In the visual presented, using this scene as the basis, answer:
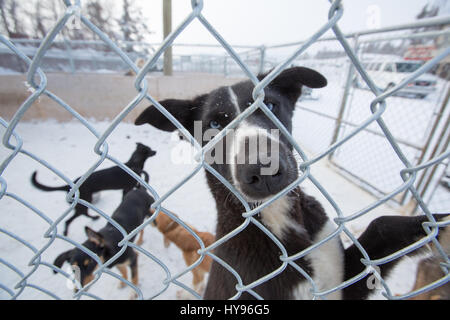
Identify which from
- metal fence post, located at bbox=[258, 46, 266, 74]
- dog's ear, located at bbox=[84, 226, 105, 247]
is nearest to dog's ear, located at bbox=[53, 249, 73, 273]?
dog's ear, located at bbox=[84, 226, 105, 247]

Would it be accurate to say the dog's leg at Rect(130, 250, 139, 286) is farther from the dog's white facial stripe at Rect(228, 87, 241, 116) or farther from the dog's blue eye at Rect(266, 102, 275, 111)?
the dog's blue eye at Rect(266, 102, 275, 111)

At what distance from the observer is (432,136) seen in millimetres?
2771

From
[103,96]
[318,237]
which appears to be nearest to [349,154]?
[318,237]

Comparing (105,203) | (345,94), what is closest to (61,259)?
(105,203)

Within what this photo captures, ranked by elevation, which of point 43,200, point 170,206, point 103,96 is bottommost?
point 170,206

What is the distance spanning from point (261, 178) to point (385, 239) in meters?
0.86

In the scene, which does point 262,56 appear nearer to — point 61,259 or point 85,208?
point 85,208

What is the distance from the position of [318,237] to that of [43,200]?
13.7 feet

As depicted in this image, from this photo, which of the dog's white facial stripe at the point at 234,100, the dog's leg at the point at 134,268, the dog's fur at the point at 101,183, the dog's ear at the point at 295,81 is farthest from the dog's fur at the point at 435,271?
the dog's fur at the point at 101,183

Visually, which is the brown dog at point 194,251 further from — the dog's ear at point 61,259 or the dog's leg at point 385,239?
the dog's leg at point 385,239

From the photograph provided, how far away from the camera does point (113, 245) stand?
2447 mm

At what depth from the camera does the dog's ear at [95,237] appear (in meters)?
2.22

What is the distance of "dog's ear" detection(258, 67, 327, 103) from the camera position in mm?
1643
